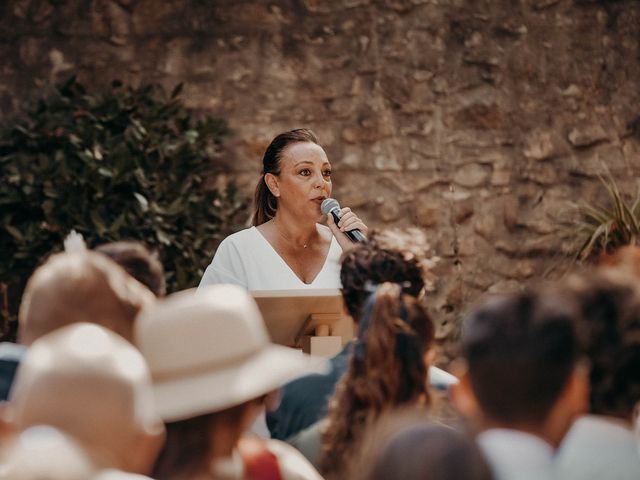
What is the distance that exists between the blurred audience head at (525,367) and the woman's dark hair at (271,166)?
9.15ft

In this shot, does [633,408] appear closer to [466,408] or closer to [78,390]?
[466,408]

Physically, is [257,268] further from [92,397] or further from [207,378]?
[92,397]

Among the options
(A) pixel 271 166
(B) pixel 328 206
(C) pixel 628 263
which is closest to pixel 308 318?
(B) pixel 328 206

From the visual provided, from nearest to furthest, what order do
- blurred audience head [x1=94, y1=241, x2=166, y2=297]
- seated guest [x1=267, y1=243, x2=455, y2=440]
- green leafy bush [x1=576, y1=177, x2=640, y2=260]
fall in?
seated guest [x1=267, y1=243, x2=455, y2=440], blurred audience head [x1=94, y1=241, x2=166, y2=297], green leafy bush [x1=576, y1=177, x2=640, y2=260]

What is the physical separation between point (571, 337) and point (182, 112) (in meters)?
4.25

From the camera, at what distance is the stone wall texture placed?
5898 mm

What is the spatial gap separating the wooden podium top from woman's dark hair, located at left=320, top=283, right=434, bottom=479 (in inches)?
29.4

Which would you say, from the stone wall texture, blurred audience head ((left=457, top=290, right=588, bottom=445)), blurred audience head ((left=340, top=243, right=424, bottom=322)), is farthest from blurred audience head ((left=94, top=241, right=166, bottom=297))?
the stone wall texture

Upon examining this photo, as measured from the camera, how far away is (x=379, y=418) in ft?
6.91

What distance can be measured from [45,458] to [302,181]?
120 inches

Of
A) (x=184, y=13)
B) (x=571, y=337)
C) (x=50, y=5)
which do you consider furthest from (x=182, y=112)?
(x=571, y=337)

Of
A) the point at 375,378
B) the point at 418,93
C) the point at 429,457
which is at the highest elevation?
the point at 418,93

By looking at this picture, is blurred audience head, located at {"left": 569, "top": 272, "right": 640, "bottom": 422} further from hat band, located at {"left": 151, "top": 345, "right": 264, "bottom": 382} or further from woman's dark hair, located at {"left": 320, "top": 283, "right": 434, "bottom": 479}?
hat band, located at {"left": 151, "top": 345, "right": 264, "bottom": 382}

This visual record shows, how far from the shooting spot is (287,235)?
14.2 feet
